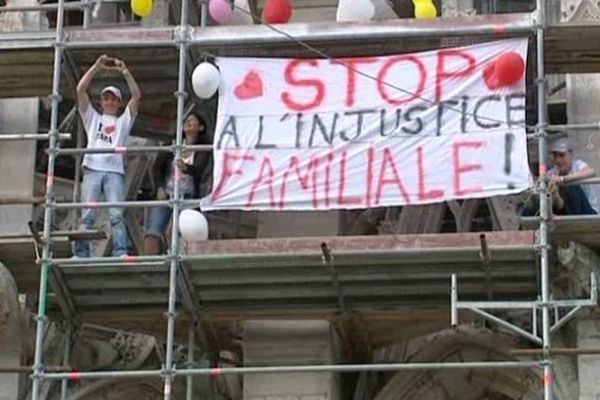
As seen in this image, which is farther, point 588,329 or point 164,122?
point 164,122

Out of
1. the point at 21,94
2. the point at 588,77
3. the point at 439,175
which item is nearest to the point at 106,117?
the point at 21,94

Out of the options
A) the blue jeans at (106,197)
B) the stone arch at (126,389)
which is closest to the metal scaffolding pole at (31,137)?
the blue jeans at (106,197)

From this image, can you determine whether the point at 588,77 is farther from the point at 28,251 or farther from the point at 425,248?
the point at 28,251

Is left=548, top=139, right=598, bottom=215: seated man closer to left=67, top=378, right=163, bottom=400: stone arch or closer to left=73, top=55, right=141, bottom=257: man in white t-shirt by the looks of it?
left=73, top=55, right=141, bottom=257: man in white t-shirt

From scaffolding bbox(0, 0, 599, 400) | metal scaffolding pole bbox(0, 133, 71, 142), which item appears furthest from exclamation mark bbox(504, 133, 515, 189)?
metal scaffolding pole bbox(0, 133, 71, 142)

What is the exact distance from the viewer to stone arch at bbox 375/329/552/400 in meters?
23.8

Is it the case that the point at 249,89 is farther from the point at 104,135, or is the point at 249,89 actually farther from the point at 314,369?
the point at 314,369

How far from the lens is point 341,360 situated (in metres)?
23.7

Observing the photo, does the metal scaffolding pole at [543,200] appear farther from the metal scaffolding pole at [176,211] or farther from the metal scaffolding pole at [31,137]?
the metal scaffolding pole at [31,137]

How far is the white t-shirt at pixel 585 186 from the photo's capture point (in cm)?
2219

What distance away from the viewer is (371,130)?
2225 cm

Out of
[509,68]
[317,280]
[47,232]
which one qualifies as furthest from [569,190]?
[47,232]

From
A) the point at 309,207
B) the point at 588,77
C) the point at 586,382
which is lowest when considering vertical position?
the point at 586,382

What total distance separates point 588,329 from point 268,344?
336cm
